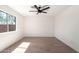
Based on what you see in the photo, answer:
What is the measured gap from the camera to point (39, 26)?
432 inches

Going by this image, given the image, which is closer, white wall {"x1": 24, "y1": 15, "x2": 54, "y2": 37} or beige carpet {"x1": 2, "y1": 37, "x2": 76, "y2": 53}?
beige carpet {"x1": 2, "y1": 37, "x2": 76, "y2": 53}

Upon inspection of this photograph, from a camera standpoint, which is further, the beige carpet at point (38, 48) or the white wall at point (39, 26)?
the white wall at point (39, 26)

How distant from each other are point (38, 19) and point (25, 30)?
6.34 feet

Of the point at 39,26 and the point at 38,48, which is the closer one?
the point at 38,48

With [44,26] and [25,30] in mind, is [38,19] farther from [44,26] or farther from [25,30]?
[25,30]

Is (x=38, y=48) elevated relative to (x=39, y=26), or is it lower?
lower

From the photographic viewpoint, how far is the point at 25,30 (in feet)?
35.7

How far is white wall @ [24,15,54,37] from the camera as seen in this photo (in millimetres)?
10922

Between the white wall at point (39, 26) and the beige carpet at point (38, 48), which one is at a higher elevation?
the white wall at point (39, 26)

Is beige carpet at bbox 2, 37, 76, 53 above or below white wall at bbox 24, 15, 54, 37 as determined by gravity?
below

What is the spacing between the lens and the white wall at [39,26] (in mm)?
10922
